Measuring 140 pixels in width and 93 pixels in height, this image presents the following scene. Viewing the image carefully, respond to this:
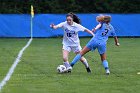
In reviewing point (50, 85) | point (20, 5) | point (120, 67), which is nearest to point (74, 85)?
point (50, 85)

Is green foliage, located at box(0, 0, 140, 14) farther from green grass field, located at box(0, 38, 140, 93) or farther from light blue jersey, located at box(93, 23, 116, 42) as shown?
light blue jersey, located at box(93, 23, 116, 42)

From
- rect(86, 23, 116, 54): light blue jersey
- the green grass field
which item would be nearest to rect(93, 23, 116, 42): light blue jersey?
rect(86, 23, 116, 54): light blue jersey

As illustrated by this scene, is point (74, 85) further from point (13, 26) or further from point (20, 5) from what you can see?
point (20, 5)

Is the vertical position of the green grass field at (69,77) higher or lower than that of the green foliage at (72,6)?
lower

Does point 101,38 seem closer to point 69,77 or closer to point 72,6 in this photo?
point 69,77

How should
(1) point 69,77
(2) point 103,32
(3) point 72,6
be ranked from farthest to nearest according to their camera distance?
(3) point 72,6 < (2) point 103,32 < (1) point 69,77

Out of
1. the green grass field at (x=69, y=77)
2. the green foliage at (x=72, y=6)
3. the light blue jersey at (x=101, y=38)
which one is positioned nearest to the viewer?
the green grass field at (x=69, y=77)

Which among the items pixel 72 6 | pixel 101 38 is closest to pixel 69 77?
pixel 101 38

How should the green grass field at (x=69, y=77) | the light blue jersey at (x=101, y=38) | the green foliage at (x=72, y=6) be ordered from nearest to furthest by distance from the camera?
the green grass field at (x=69, y=77)
the light blue jersey at (x=101, y=38)
the green foliage at (x=72, y=6)

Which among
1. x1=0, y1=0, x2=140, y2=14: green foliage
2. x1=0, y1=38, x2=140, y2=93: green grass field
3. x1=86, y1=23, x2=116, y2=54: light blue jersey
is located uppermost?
x1=0, y1=0, x2=140, y2=14: green foliage

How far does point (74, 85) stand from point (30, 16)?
2402cm

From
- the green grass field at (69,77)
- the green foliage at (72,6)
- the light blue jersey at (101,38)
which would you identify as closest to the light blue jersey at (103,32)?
the light blue jersey at (101,38)

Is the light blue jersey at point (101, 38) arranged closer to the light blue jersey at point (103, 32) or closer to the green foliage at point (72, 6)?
the light blue jersey at point (103, 32)

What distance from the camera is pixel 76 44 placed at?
15648 mm
